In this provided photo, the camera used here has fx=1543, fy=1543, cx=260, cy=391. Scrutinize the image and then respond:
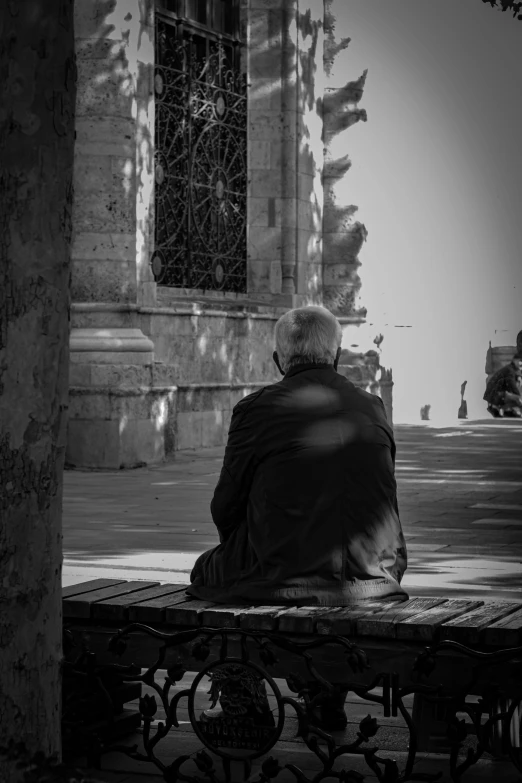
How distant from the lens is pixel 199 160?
17625 mm

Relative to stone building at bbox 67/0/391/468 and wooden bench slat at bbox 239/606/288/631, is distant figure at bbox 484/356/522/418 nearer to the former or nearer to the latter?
stone building at bbox 67/0/391/468

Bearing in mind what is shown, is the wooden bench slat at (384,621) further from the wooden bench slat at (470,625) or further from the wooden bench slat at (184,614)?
the wooden bench slat at (184,614)

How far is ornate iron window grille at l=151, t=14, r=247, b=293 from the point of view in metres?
16.9

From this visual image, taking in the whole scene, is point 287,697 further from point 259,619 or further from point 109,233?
point 109,233

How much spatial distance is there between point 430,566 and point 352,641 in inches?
154

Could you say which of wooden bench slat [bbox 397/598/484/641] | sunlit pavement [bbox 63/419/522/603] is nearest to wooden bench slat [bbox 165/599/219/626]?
wooden bench slat [bbox 397/598/484/641]

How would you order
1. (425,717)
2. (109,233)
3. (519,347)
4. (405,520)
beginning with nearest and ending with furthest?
(425,717) < (405,520) < (109,233) < (519,347)

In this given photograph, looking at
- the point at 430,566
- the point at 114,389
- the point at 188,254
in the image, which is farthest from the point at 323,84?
the point at 430,566

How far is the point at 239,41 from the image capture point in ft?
60.8

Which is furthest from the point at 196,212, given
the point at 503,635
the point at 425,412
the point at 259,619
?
the point at 503,635

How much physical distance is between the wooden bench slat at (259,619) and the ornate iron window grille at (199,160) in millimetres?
12671

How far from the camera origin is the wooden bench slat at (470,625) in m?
4.05

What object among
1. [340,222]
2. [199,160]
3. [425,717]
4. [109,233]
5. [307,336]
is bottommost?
[425,717]

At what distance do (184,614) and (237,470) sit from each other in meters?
0.47
